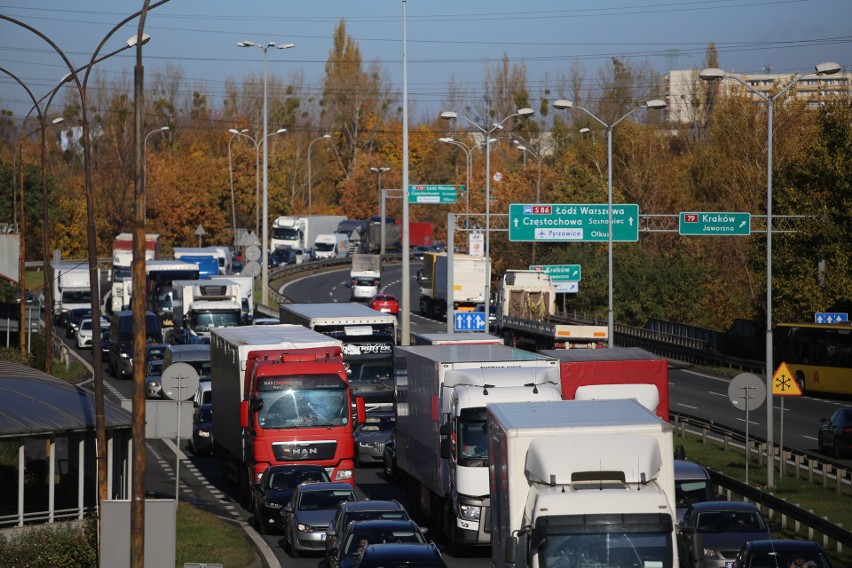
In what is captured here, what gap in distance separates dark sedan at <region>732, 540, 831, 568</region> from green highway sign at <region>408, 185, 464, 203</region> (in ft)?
126

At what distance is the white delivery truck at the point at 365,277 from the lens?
264ft

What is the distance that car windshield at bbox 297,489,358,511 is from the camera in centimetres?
2173

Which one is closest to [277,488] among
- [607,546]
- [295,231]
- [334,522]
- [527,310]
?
[334,522]

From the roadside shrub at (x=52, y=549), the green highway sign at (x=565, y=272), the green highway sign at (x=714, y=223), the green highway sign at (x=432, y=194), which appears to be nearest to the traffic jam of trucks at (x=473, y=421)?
the roadside shrub at (x=52, y=549)

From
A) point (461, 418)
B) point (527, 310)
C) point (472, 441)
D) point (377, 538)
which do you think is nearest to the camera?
point (377, 538)

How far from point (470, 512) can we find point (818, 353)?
29715mm

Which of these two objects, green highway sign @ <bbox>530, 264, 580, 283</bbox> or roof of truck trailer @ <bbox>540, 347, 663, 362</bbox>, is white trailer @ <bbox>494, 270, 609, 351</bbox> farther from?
roof of truck trailer @ <bbox>540, 347, 663, 362</bbox>

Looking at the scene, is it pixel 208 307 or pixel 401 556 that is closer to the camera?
pixel 401 556

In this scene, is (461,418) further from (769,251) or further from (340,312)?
(340,312)

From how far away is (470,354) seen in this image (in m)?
22.3

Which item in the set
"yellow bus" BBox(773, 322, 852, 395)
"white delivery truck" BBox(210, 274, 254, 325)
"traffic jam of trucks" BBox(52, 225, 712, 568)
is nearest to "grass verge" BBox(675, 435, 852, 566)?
"traffic jam of trucks" BBox(52, 225, 712, 568)

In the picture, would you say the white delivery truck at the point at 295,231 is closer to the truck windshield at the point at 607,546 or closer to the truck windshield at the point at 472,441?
the truck windshield at the point at 472,441

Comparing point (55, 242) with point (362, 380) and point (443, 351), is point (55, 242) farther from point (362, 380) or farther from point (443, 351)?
point (443, 351)

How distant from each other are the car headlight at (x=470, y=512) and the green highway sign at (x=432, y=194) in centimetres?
3485
